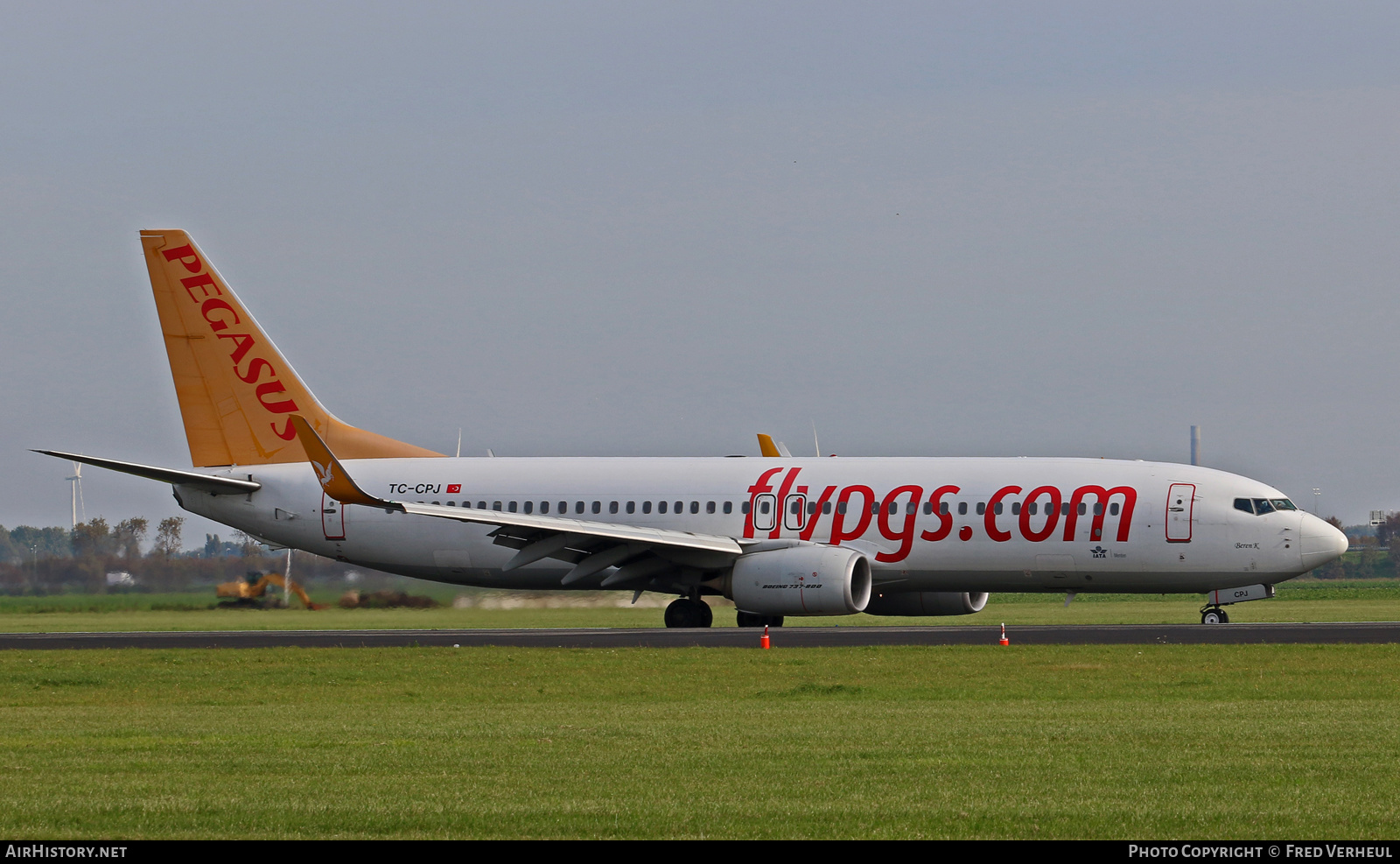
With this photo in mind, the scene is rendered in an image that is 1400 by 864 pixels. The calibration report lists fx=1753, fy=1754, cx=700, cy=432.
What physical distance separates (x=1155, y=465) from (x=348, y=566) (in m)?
19.8

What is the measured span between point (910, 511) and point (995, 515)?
6.11ft

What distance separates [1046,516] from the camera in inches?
1465

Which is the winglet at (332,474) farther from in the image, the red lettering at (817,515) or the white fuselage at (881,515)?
the red lettering at (817,515)

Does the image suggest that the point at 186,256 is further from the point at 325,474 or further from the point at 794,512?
the point at 794,512

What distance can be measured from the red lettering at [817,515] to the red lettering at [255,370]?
14.8 metres

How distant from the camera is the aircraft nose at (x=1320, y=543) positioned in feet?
119

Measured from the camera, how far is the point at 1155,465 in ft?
125

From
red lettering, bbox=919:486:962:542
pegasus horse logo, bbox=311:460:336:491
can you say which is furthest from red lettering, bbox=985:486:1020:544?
pegasus horse logo, bbox=311:460:336:491

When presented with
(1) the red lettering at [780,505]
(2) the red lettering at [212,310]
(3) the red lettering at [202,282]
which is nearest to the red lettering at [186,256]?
(3) the red lettering at [202,282]

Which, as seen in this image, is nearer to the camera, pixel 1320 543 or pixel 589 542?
pixel 1320 543

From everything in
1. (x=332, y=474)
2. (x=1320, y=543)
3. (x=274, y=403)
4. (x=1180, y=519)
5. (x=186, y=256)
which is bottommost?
(x=1320, y=543)

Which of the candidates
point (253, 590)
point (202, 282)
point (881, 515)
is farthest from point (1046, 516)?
point (202, 282)

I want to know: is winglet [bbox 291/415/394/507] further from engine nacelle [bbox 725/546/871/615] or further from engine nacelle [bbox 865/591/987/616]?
engine nacelle [bbox 865/591/987/616]
